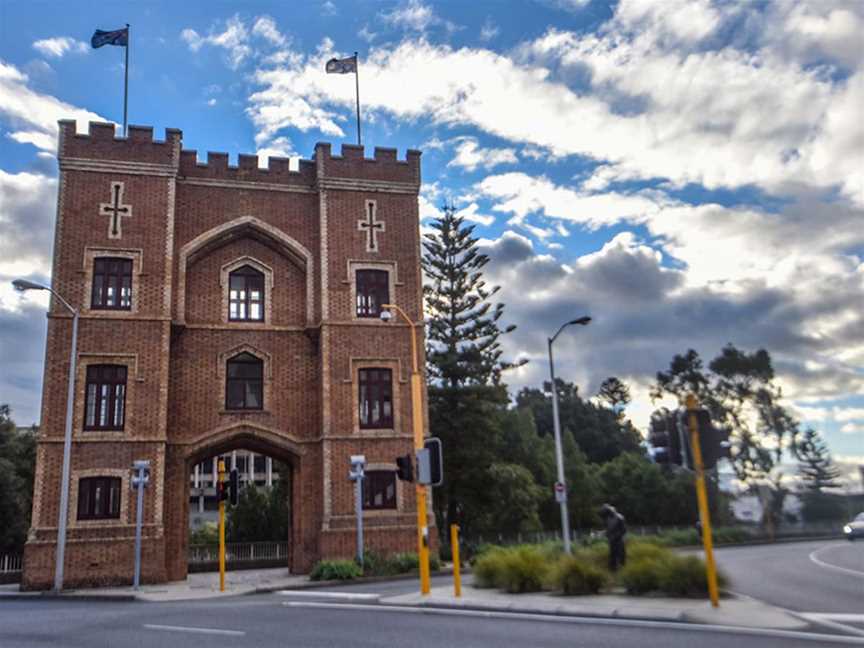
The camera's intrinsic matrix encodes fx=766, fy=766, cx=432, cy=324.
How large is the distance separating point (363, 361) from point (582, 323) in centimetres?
809

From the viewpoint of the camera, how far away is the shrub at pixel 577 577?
14.4 m

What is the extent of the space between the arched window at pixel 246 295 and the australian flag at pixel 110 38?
9587 mm

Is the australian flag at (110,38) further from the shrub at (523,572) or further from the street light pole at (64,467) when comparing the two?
the shrub at (523,572)

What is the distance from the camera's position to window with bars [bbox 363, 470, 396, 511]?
2659 cm

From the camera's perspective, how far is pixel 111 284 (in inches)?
1038

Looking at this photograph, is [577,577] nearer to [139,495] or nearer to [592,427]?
[139,495]

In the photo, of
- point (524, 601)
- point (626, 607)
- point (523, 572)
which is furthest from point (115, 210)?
point (626, 607)

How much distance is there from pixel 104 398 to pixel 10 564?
360 inches

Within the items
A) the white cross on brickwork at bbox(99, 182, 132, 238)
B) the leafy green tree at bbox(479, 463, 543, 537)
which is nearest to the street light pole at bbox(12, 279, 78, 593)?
the white cross on brickwork at bbox(99, 182, 132, 238)

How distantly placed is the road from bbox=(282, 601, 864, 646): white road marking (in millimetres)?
2932

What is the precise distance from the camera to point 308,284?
28.8 meters

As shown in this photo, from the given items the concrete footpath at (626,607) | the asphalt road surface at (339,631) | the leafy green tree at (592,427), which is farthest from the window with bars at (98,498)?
the leafy green tree at (592,427)

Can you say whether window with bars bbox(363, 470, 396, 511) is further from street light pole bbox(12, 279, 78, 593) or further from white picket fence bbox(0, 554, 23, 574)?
white picket fence bbox(0, 554, 23, 574)

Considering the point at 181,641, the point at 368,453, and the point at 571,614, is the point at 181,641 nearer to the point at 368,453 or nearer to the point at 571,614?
the point at 571,614
